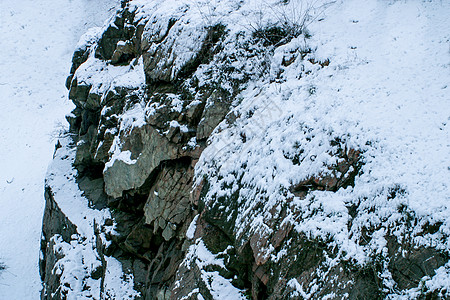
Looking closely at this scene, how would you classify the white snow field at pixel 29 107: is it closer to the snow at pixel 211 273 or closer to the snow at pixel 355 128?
the snow at pixel 355 128

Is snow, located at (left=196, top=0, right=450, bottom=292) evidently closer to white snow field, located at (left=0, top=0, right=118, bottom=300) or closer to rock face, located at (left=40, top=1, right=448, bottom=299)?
rock face, located at (left=40, top=1, right=448, bottom=299)

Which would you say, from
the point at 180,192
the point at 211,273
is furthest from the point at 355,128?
the point at 180,192

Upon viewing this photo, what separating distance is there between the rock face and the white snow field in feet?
8.00

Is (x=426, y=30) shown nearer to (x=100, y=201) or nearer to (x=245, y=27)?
(x=245, y=27)

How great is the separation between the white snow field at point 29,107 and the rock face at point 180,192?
96.0 inches

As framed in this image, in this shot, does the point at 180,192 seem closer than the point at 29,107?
Yes

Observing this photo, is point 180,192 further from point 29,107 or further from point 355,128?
point 29,107

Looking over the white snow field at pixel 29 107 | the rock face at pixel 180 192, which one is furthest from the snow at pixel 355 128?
the white snow field at pixel 29 107

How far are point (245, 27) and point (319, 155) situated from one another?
387 centimetres

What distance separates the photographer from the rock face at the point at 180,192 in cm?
379

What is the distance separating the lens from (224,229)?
502 centimetres

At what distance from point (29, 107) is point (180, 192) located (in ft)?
50.8

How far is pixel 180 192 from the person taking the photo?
259 inches

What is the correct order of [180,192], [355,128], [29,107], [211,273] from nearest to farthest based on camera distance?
[355,128]
[211,273]
[180,192]
[29,107]
